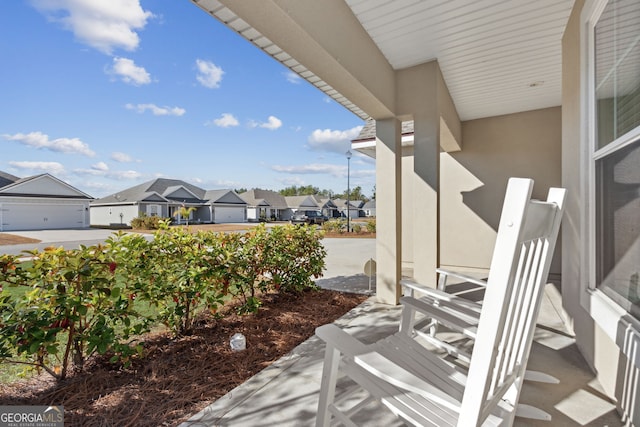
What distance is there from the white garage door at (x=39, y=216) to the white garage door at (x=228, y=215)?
17.6 m

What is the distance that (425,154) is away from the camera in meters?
3.65

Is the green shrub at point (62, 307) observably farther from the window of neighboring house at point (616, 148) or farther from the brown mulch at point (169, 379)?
the window of neighboring house at point (616, 148)

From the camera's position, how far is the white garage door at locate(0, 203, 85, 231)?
10.4 m

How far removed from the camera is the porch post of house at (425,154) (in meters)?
3.59

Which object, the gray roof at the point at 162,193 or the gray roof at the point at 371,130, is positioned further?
the gray roof at the point at 162,193

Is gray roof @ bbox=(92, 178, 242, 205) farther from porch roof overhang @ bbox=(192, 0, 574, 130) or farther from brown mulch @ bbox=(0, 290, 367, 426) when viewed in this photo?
porch roof overhang @ bbox=(192, 0, 574, 130)

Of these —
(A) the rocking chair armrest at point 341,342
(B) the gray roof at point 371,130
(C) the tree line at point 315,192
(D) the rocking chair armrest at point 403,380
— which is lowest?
(D) the rocking chair armrest at point 403,380

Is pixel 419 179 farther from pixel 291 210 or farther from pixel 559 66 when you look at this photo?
pixel 291 210

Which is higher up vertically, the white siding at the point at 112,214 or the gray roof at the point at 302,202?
the gray roof at the point at 302,202

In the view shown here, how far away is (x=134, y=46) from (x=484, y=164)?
23.5ft

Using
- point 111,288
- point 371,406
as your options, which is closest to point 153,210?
point 111,288

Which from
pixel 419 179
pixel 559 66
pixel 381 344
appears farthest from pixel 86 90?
pixel 559 66

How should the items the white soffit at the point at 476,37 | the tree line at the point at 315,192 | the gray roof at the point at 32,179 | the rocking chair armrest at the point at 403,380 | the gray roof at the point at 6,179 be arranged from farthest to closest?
the tree line at the point at 315,192, the gray roof at the point at 6,179, the gray roof at the point at 32,179, the white soffit at the point at 476,37, the rocking chair armrest at the point at 403,380
